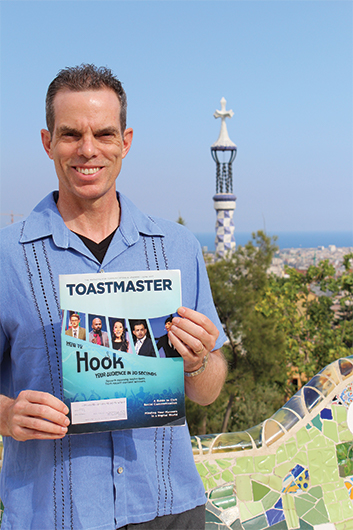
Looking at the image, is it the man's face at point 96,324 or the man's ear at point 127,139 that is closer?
the man's face at point 96,324

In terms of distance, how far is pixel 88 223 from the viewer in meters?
1.61

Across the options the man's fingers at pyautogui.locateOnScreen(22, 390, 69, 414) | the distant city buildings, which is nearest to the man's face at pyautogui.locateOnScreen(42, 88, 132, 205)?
the man's fingers at pyautogui.locateOnScreen(22, 390, 69, 414)

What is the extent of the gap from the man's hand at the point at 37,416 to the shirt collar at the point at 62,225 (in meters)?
0.45

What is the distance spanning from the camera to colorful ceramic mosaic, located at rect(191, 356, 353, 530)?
8.57 ft

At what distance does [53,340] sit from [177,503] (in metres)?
0.65

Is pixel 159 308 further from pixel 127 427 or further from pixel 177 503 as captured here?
pixel 177 503

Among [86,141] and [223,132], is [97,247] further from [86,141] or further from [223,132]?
[223,132]

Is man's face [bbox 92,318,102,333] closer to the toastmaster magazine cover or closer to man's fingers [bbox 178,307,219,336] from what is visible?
the toastmaster magazine cover

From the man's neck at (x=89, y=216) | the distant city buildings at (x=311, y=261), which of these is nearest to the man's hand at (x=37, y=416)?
the man's neck at (x=89, y=216)

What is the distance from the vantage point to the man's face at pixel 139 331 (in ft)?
4.79

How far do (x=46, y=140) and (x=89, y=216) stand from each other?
280mm

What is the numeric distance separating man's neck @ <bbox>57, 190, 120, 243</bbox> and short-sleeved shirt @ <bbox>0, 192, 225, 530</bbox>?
46mm

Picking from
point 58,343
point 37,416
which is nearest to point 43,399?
point 37,416

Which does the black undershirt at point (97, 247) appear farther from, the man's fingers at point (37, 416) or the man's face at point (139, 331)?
the man's fingers at point (37, 416)
